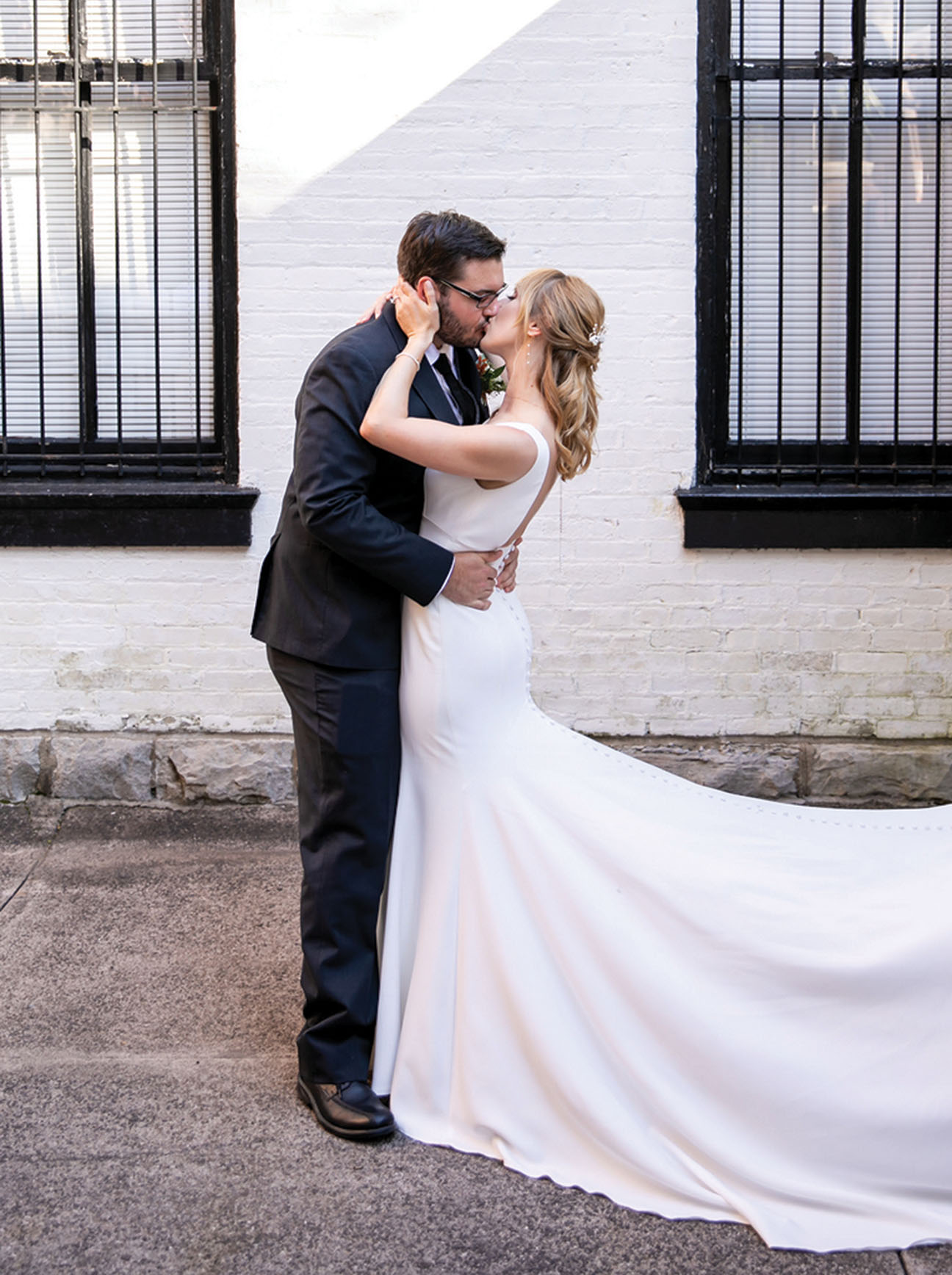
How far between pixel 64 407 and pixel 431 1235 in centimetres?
396

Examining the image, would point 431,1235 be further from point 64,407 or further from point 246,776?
point 64,407

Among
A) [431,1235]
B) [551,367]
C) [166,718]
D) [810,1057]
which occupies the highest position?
[551,367]

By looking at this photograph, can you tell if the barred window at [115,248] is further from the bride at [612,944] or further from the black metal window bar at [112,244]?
the bride at [612,944]

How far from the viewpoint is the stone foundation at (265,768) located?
539 cm

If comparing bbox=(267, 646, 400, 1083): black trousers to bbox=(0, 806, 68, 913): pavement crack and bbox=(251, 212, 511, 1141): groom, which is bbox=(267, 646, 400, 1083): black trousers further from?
bbox=(0, 806, 68, 913): pavement crack

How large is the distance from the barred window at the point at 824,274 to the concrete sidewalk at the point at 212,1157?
8.50ft

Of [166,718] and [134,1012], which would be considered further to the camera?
[166,718]

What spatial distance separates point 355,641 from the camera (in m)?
3.07

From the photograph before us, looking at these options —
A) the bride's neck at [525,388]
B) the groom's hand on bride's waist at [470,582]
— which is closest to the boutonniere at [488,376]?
the bride's neck at [525,388]

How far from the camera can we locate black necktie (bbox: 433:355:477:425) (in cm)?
327

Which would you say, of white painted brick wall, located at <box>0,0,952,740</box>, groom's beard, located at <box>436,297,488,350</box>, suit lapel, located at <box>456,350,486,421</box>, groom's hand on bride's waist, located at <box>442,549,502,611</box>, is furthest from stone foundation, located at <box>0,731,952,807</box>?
groom's beard, located at <box>436,297,488,350</box>

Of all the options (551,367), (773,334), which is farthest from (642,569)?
(551,367)

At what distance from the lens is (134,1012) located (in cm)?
373

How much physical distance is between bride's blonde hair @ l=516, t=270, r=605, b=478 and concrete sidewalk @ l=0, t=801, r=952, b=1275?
161 cm
